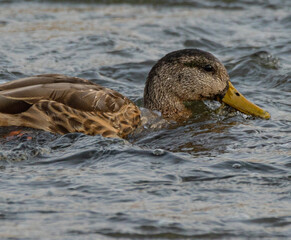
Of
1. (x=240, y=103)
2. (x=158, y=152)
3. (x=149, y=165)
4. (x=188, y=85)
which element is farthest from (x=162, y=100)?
(x=149, y=165)

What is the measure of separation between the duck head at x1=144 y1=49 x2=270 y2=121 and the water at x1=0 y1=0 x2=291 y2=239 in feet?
0.78

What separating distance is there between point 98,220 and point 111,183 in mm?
764

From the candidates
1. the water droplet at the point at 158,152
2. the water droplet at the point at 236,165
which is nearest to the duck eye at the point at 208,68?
the water droplet at the point at 158,152

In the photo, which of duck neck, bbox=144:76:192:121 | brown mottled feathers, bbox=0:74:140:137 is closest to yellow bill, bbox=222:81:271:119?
duck neck, bbox=144:76:192:121

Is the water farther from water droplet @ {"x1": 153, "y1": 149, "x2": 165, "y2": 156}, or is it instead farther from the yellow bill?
the yellow bill

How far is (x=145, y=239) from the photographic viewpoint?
14.8ft

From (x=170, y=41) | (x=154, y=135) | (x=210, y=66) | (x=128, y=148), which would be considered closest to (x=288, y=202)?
(x=128, y=148)

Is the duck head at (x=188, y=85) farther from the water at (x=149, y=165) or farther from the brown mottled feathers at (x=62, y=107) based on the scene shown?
the brown mottled feathers at (x=62, y=107)

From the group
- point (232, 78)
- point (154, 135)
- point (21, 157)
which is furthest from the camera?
point (232, 78)

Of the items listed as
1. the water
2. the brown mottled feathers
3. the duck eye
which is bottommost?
the water

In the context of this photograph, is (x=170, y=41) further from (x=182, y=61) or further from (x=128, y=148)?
(x=128, y=148)

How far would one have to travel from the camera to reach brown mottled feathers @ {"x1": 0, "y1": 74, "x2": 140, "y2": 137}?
21.2 ft

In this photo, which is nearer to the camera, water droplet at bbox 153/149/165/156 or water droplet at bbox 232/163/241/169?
water droplet at bbox 232/163/241/169

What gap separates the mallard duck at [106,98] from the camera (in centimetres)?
649
